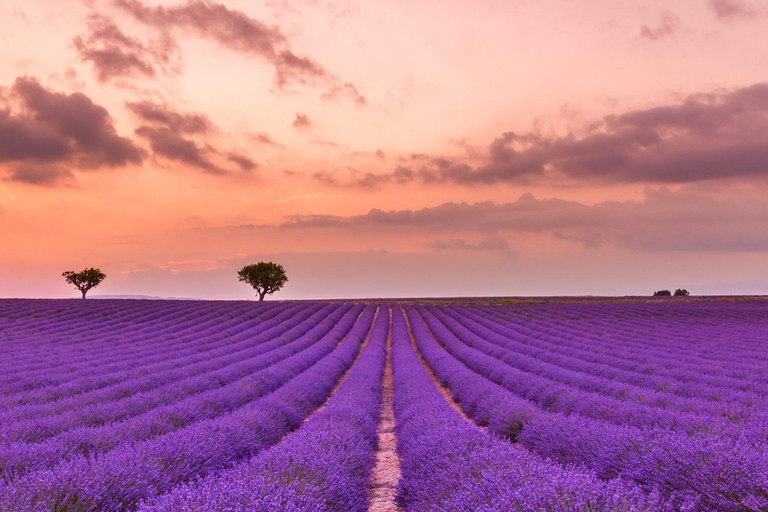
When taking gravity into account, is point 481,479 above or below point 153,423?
above

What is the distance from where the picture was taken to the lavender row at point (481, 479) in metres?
2.14

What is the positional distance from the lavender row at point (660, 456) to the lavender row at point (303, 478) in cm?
179

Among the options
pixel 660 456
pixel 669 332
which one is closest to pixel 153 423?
pixel 660 456

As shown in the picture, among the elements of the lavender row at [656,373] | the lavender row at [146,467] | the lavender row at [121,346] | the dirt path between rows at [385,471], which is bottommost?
the dirt path between rows at [385,471]

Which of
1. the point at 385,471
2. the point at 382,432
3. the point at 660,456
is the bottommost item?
the point at 382,432

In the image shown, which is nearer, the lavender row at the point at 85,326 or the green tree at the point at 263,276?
the lavender row at the point at 85,326

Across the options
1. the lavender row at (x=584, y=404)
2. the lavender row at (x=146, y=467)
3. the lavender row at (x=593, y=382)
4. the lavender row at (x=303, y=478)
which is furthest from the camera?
the lavender row at (x=593, y=382)

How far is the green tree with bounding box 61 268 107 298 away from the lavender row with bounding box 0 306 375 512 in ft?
152

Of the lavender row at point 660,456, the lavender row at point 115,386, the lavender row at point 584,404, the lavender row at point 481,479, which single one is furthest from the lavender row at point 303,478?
the lavender row at point 115,386

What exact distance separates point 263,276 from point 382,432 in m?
42.5

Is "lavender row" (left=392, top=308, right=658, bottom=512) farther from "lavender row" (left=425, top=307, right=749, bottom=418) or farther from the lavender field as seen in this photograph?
"lavender row" (left=425, top=307, right=749, bottom=418)

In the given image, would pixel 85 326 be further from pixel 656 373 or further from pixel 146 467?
pixel 656 373

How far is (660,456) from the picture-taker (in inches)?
131

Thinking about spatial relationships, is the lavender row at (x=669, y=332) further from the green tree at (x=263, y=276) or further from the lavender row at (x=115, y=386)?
the green tree at (x=263, y=276)
